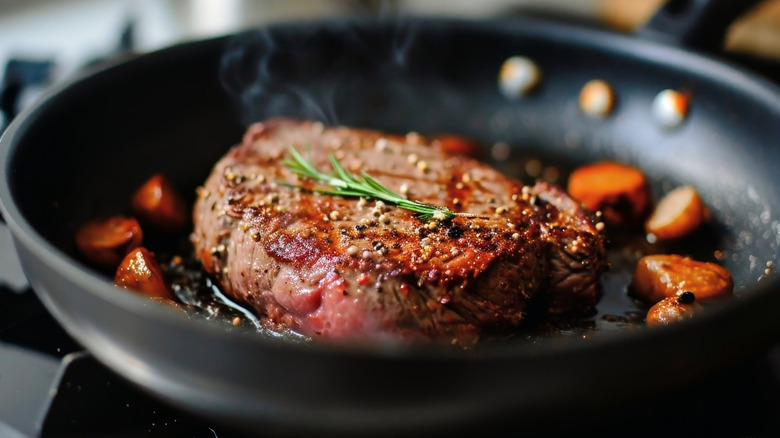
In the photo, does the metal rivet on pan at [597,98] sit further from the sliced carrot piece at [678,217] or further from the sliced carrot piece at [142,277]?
the sliced carrot piece at [142,277]

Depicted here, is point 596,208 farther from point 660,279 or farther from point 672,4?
point 672,4

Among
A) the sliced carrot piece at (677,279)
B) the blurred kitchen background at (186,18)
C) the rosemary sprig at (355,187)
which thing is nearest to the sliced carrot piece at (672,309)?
the sliced carrot piece at (677,279)

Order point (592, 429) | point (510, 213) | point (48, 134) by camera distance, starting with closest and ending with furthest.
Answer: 1. point (592, 429)
2. point (510, 213)
3. point (48, 134)

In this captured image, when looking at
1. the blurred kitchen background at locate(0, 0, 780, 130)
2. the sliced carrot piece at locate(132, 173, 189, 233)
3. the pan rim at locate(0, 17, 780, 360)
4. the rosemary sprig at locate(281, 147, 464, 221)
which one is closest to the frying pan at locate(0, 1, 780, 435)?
the pan rim at locate(0, 17, 780, 360)

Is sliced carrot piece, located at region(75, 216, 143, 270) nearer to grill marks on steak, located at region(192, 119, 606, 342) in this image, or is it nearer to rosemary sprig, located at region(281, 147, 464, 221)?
grill marks on steak, located at region(192, 119, 606, 342)

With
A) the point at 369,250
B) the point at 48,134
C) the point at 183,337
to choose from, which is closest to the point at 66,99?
the point at 48,134
